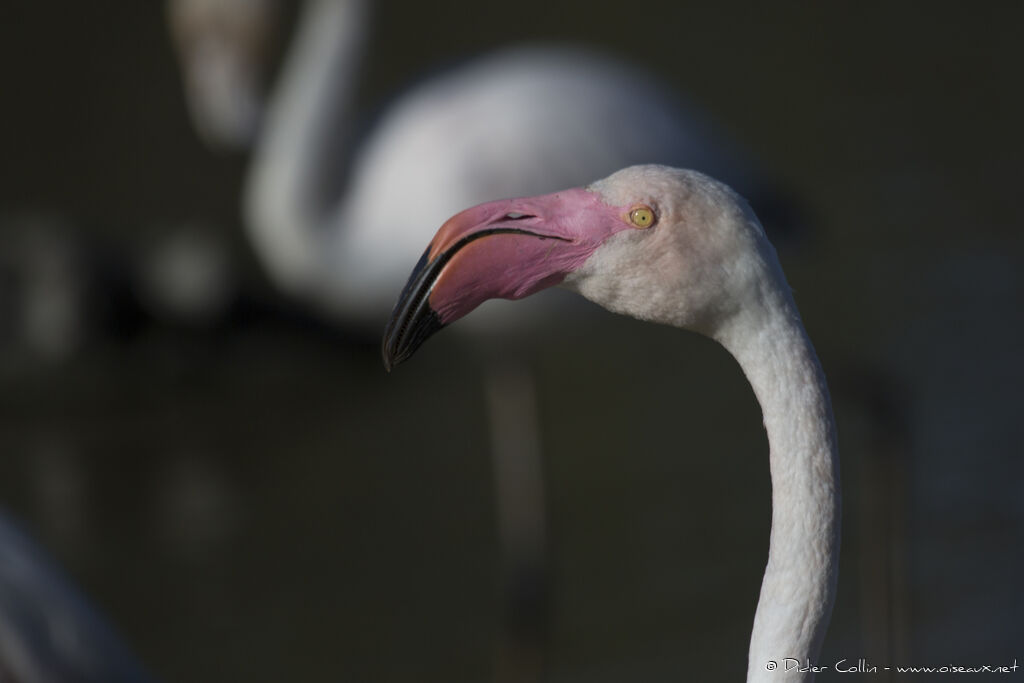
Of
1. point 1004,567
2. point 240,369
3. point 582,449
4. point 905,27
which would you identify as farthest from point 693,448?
point 905,27

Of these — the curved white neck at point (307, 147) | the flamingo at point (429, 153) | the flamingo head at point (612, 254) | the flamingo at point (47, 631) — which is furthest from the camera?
the curved white neck at point (307, 147)

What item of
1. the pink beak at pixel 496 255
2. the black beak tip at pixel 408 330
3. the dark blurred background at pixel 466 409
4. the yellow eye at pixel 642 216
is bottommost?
the dark blurred background at pixel 466 409

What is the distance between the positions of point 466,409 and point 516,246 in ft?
13.7

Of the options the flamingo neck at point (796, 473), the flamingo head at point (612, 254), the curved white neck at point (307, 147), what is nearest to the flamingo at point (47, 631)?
the flamingo head at point (612, 254)

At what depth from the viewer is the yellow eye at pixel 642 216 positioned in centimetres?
175

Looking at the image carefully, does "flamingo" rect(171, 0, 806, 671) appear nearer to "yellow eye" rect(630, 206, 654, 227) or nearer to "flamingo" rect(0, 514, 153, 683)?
"flamingo" rect(0, 514, 153, 683)

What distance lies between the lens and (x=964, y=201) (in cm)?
735

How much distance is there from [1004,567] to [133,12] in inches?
267

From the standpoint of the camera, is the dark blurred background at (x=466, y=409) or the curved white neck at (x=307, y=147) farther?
the curved white neck at (x=307, y=147)

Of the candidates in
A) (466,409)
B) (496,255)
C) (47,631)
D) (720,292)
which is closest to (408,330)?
(496,255)

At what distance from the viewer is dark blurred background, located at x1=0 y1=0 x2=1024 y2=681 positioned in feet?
14.6

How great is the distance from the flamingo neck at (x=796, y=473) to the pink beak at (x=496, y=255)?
233 mm

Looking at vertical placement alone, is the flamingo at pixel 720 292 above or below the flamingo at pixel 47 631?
above

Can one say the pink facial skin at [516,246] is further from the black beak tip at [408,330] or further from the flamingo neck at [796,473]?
the flamingo neck at [796,473]
